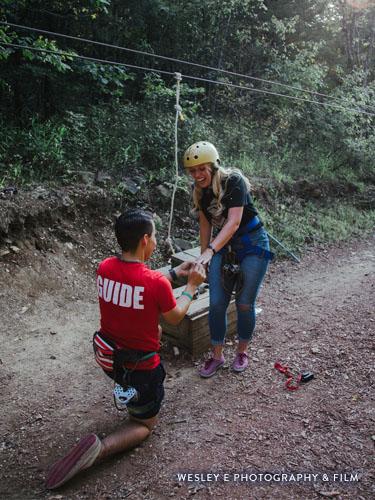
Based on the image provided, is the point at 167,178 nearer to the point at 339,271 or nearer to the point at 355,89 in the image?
the point at 339,271

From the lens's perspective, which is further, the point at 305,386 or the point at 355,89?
the point at 355,89

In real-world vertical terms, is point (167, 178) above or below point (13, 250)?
above

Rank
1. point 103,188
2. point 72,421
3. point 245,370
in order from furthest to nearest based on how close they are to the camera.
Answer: point 103,188 → point 245,370 → point 72,421

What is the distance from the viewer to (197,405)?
335 cm

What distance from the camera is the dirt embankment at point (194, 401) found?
2578 millimetres

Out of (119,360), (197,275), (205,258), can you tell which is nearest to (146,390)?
(119,360)

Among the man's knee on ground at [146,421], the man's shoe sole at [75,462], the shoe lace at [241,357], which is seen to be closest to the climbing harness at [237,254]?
the shoe lace at [241,357]

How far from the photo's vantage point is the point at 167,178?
288 inches

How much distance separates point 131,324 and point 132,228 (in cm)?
61

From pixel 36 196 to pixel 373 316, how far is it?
15.6 ft

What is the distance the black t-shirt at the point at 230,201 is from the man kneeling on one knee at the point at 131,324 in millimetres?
793

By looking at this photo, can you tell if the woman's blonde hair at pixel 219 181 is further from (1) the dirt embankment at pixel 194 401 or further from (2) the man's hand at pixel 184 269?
(1) the dirt embankment at pixel 194 401

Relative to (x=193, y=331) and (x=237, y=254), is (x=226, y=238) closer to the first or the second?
(x=237, y=254)

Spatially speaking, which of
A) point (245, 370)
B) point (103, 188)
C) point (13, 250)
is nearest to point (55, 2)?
point (103, 188)
